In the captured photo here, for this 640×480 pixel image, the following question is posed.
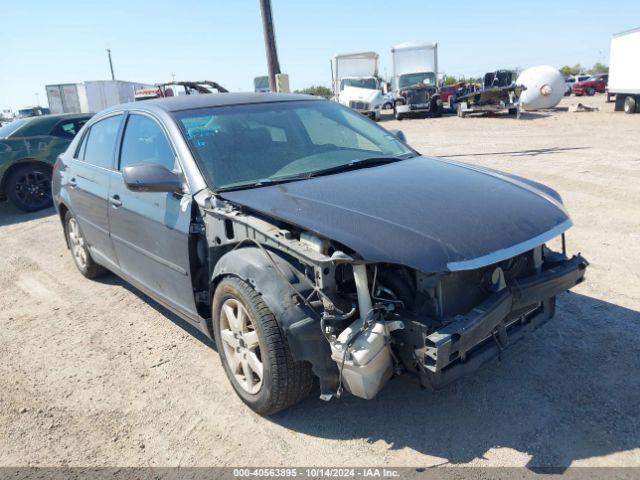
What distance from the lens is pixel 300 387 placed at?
2.87 m

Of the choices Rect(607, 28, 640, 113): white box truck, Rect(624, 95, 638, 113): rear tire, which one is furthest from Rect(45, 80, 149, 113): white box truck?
Rect(624, 95, 638, 113): rear tire

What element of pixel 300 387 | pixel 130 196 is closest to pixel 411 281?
pixel 300 387

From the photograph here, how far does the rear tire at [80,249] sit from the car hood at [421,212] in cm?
288

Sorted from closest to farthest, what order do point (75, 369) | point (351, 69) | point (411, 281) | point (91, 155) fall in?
point (411, 281) < point (75, 369) < point (91, 155) < point (351, 69)

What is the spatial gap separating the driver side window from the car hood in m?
0.76

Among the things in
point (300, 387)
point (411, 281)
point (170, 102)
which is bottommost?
point (300, 387)

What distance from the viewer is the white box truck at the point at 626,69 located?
69.6ft

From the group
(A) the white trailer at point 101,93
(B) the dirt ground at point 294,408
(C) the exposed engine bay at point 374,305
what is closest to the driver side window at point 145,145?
(C) the exposed engine bay at point 374,305

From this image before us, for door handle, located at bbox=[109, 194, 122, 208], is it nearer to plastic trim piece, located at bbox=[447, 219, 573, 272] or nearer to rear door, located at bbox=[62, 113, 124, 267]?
rear door, located at bbox=[62, 113, 124, 267]

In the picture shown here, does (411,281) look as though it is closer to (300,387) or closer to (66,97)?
(300,387)

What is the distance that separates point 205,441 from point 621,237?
15.5ft

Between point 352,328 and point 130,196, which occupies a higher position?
point 130,196

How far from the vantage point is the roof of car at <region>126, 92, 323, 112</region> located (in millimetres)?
3926

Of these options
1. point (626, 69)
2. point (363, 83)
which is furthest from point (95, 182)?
point (363, 83)
